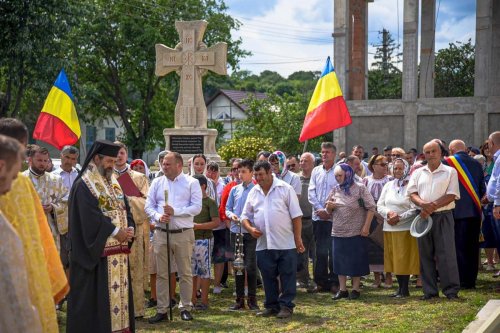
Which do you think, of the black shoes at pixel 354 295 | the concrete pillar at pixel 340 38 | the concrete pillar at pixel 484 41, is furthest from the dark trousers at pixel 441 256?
the concrete pillar at pixel 340 38

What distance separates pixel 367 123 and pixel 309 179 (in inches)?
619

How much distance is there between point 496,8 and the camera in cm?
2630

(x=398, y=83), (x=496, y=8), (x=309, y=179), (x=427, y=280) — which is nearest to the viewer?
(x=427, y=280)

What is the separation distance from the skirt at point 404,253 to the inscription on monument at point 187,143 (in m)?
7.00

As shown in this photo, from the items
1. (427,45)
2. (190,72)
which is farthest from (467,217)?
(427,45)

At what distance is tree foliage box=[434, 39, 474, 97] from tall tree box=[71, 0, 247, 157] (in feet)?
54.1

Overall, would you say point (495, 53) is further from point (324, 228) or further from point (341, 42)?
point (324, 228)

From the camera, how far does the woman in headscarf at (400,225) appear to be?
10.7 m

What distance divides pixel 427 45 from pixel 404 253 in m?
19.2

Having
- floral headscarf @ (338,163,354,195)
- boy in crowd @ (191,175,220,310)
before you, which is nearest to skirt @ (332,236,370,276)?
floral headscarf @ (338,163,354,195)

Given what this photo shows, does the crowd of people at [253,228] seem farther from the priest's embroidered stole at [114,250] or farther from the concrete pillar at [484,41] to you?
the concrete pillar at [484,41]

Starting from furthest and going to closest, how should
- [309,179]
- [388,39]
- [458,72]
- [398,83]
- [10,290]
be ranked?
[388,39]
[398,83]
[458,72]
[309,179]
[10,290]

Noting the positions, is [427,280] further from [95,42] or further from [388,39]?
[388,39]

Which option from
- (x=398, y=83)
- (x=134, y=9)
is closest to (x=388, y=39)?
(x=398, y=83)
